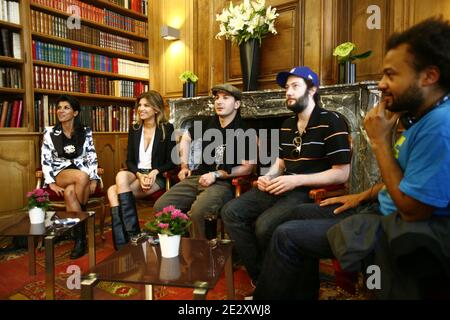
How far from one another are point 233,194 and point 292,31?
6.12 ft

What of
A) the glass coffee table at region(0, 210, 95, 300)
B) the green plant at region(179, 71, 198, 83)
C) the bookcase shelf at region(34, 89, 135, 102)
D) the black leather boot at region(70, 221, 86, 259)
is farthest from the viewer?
the green plant at region(179, 71, 198, 83)

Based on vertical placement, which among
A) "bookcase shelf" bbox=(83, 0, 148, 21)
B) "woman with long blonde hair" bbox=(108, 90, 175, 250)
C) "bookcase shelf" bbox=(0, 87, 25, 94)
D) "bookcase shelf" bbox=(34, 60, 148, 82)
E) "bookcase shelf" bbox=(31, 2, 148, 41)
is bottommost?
Answer: "woman with long blonde hair" bbox=(108, 90, 175, 250)

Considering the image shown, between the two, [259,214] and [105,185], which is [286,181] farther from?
[105,185]

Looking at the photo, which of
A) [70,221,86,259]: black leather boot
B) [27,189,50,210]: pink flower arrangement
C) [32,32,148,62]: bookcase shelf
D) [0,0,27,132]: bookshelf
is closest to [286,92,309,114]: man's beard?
[27,189,50,210]: pink flower arrangement

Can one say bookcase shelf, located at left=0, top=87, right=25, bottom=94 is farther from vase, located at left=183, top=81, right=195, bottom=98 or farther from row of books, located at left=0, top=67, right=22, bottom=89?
vase, located at left=183, top=81, right=195, bottom=98

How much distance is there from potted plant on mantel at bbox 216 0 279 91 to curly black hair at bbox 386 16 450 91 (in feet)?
7.61

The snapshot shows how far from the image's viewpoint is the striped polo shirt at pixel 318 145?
197cm

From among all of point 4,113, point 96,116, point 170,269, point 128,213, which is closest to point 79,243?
point 128,213

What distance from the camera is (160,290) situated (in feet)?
6.63

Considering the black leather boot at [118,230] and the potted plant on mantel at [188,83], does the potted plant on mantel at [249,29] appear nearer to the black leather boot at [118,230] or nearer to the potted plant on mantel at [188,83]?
the potted plant on mantel at [188,83]

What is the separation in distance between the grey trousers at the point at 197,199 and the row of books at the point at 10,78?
83.1 inches

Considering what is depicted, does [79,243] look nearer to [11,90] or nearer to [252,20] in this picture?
[11,90]

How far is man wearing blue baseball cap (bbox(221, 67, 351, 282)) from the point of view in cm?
196
